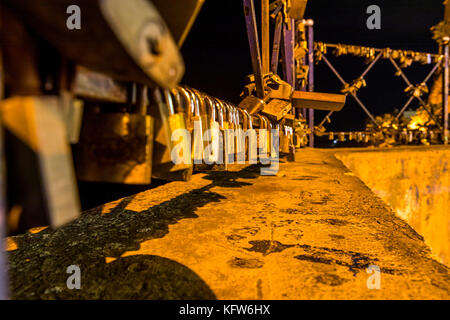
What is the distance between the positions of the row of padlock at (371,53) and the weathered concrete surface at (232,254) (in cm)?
1078

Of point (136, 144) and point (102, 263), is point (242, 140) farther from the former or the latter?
point (136, 144)

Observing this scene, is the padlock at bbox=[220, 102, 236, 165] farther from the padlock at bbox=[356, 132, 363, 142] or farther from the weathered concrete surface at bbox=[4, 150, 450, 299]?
the padlock at bbox=[356, 132, 363, 142]

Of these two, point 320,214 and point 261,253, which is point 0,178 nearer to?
point 261,253

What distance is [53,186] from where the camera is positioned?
406 mm

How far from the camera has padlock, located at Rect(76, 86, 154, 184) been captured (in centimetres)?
64

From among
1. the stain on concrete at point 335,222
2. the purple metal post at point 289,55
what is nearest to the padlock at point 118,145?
the stain on concrete at point 335,222

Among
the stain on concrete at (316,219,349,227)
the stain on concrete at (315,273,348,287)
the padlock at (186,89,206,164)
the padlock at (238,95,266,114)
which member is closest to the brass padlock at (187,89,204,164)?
the padlock at (186,89,206,164)

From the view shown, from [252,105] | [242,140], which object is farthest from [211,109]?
[252,105]

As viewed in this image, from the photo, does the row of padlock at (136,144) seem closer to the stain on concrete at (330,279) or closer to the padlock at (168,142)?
the padlock at (168,142)

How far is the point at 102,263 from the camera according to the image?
1.32m

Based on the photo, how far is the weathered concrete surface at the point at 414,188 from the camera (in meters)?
7.57

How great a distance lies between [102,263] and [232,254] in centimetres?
67

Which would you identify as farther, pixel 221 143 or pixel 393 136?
pixel 393 136
